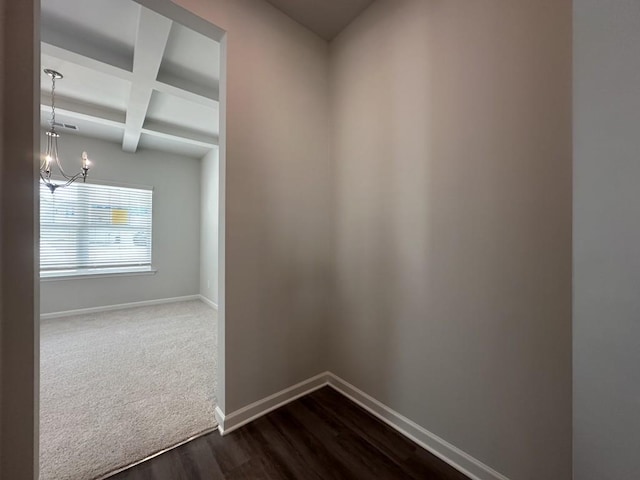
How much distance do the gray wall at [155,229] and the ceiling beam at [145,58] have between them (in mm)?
1430

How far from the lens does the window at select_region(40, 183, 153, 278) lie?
3.90 metres

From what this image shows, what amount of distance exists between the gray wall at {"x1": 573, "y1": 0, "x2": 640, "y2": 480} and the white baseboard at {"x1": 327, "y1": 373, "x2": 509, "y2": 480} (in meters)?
0.90

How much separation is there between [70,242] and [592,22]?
19.3ft

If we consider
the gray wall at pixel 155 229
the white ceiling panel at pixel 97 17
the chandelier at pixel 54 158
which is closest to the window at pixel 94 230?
the gray wall at pixel 155 229

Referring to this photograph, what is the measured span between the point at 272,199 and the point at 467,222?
1264 millimetres

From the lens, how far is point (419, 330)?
154cm

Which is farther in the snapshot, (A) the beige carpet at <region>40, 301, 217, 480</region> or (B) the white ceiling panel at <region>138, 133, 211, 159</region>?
(B) the white ceiling panel at <region>138, 133, 211, 159</region>

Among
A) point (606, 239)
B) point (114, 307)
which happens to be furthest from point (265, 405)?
point (114, 307)

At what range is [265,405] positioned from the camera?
180 cm

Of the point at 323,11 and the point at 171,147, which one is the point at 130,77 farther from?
Result: the point at 171,147

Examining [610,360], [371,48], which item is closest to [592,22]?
[610,360]

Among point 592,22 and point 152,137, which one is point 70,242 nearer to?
point 152,137

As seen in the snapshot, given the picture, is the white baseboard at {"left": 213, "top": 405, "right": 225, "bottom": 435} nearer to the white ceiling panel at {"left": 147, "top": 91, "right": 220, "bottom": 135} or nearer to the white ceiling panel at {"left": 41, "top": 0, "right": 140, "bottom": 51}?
the white ceiling panel at {"left": 41, "top": 0, "right": 140, "bottom": 51}

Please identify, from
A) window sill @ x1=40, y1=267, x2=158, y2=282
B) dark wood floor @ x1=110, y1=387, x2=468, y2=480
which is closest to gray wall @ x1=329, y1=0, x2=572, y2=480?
dark wood floor @ x1=110, y1=387, x2=468, y2=480
